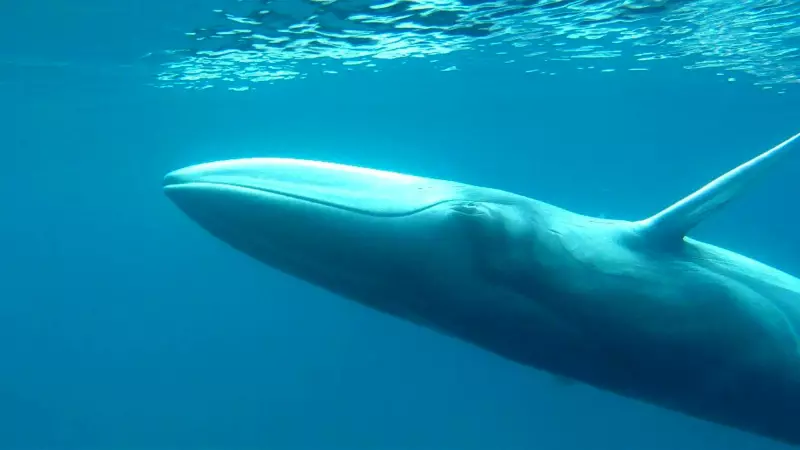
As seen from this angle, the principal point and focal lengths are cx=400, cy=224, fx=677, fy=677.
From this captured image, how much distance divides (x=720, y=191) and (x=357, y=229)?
231cm

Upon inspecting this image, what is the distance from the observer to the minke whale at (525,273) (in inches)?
162

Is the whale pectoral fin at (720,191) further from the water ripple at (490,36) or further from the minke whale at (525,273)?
the water ripple at (490,36)

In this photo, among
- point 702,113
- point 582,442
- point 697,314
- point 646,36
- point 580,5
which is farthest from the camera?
point 702,113

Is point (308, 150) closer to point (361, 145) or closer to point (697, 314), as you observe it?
point (361, 145)

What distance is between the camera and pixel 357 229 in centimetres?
406

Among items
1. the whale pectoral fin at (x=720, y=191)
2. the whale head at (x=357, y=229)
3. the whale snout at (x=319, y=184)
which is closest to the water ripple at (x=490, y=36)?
the whale snout at (x=319, y=184)

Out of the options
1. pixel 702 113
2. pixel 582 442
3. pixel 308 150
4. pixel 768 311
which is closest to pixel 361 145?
pixel 308 150

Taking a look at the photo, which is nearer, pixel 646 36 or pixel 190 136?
pixel 646 36

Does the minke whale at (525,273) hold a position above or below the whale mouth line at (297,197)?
below

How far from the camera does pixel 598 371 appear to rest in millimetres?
4359

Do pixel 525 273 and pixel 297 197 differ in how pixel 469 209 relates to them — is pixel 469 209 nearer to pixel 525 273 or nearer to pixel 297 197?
pixel 525 273

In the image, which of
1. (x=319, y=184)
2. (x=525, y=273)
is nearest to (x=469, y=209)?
(x=525, y=273)

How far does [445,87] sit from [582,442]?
941 inches

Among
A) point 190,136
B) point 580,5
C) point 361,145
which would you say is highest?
point 580,5
